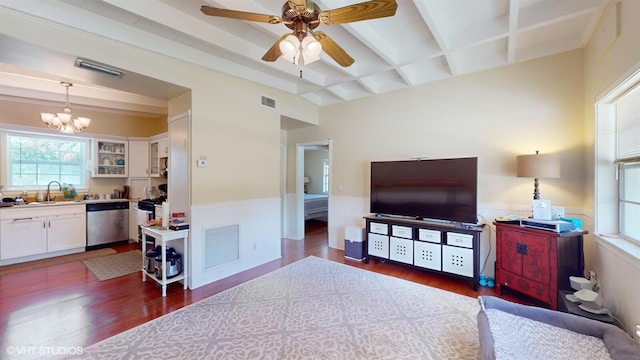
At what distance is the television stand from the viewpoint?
323 centimetres

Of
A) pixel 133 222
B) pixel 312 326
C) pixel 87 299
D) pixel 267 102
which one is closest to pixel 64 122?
pixel 133 222

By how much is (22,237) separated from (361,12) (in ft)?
19.8

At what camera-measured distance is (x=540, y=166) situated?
2758mm

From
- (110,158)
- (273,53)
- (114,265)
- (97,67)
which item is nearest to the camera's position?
(273,53)

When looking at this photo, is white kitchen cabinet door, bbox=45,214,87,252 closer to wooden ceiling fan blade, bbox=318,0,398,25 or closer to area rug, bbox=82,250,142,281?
area rug, bbox=82,250,142,281

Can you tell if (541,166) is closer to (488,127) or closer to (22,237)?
(488,127)

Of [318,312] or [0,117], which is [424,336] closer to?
[318,312]

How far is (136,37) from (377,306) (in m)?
3.92

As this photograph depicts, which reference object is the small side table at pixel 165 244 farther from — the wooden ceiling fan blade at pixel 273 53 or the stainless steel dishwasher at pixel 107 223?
the stainless steel dishwasher at pixel 107 223

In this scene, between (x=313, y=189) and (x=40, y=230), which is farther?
(x=313, y=189)

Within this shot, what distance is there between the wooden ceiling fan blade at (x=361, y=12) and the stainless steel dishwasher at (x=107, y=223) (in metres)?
5.61

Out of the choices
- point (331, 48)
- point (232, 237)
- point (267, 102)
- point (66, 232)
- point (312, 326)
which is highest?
point (267, 102)

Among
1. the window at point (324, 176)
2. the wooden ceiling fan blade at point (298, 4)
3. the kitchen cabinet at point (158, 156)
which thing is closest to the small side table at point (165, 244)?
the kitchen cabinet at point (158, 156)

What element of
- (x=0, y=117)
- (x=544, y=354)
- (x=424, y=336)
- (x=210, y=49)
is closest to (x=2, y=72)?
(x=0, y=117)
